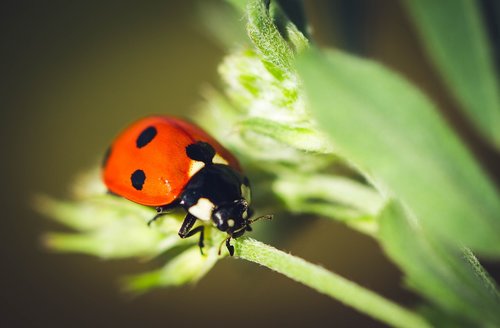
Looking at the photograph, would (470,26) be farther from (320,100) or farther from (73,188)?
(73,188)

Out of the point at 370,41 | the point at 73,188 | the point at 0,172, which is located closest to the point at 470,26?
the point at 370,41

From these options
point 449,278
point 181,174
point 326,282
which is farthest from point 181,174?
point 449,278

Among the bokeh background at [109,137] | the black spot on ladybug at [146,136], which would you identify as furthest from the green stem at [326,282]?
the bokeh background at [109,137]

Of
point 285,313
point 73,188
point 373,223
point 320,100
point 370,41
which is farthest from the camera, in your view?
point 285,313

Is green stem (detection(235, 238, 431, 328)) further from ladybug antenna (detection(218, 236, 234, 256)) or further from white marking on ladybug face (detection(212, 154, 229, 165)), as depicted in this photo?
white marking on ladybug face (detection(212, 154, 229, 165))

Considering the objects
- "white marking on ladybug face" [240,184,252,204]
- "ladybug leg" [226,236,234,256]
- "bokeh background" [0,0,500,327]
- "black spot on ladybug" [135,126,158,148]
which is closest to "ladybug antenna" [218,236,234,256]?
"ladybug leg" [226,236,234,256]

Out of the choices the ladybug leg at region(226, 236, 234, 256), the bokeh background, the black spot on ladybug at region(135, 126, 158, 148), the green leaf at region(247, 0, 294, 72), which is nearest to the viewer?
the green leaf at region(247, 0, 294, 72)

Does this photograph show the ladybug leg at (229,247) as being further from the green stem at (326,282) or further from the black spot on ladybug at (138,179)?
the black spot on ladybug at (138,179)
